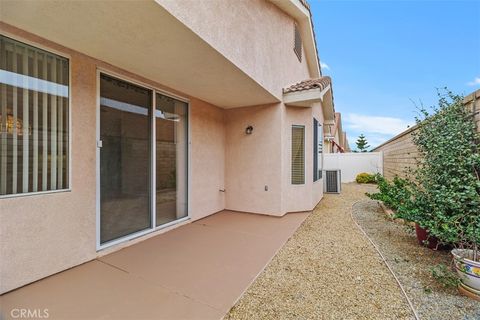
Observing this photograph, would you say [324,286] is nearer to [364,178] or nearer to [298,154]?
[298,154]

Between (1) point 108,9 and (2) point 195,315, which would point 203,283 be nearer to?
(2) point 195,315

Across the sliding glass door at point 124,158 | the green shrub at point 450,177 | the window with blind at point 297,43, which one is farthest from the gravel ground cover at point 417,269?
the window with blind at point 297,43

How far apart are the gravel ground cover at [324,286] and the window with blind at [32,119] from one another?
11.2 feet

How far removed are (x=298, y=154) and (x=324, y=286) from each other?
474 centimetres

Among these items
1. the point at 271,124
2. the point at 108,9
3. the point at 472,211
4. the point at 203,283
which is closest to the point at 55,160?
the point at 108,9

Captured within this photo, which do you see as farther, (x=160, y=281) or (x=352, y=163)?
(x=352, y=163)

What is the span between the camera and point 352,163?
53.2 ft

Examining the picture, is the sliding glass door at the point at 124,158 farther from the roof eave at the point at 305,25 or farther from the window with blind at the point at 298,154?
the roof eave at the point at 305,25

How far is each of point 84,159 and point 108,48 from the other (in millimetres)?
1913

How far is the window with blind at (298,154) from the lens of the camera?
7.34m

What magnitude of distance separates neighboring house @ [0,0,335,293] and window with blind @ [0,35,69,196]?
0.01 m

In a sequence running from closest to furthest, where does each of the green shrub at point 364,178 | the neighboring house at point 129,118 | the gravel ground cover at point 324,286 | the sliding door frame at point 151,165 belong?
the gravel ground cover at point 324,286, the neighboring house at point 129,118, the sliding door frame at point 151,165, the green shrub at point 364,178

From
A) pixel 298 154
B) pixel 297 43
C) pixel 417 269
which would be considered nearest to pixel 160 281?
pixel 417 269

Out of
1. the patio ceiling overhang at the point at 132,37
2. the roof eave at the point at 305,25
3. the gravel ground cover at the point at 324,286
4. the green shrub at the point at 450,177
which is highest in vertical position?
the roof eave at the point at 305,25
